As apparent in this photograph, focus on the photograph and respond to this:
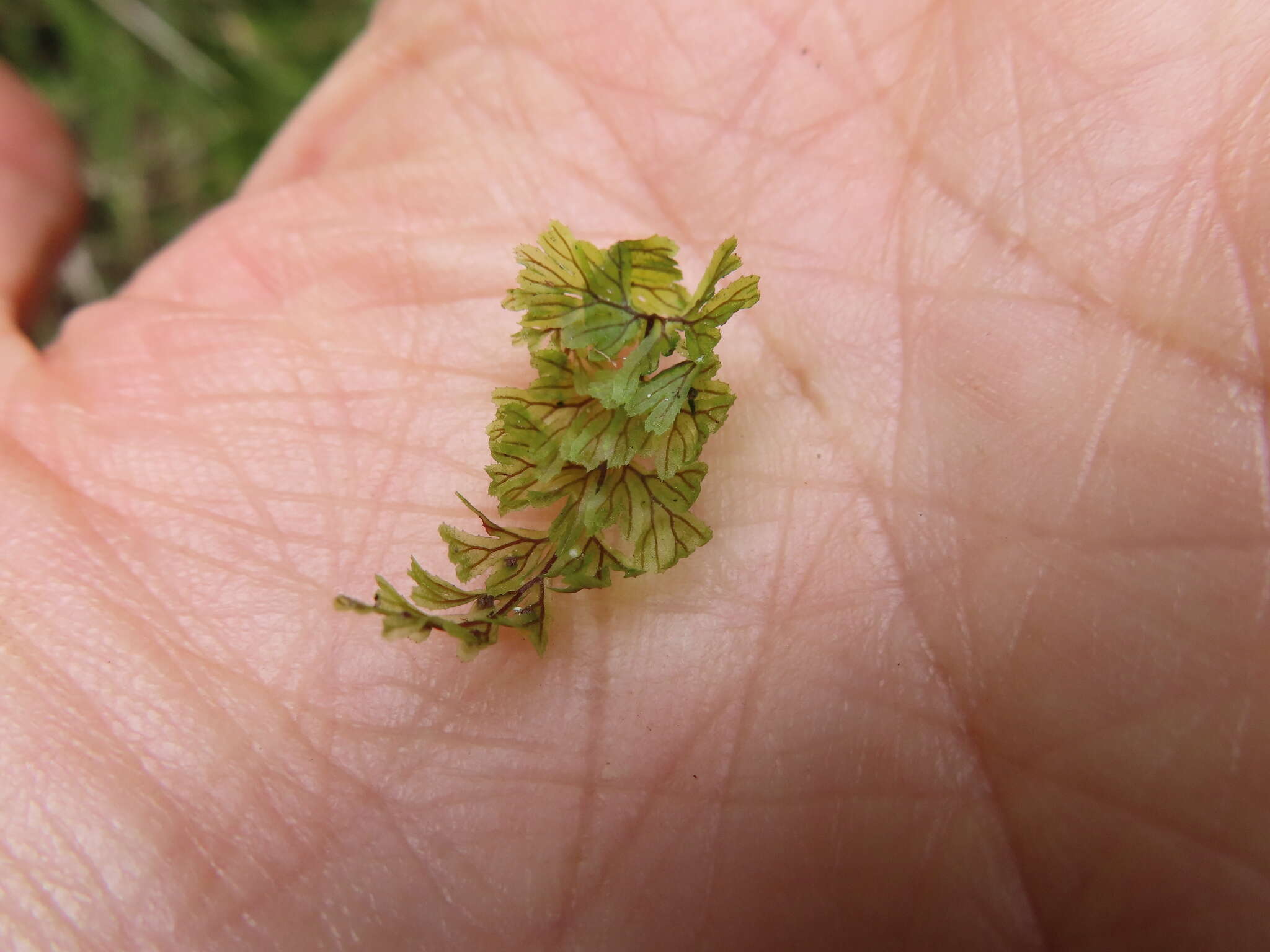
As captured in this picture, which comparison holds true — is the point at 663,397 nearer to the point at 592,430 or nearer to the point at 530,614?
the point at 592,430

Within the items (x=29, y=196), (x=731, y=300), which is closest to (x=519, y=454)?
(x=731, y=300)

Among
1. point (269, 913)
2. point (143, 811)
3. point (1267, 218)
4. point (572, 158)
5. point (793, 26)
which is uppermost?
point (793, 26)

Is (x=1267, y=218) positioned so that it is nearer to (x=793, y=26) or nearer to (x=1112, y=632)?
(x=1112, y=632)

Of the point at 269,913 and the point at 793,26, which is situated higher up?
the point at 793,26

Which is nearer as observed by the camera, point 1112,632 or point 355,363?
point 1112,632

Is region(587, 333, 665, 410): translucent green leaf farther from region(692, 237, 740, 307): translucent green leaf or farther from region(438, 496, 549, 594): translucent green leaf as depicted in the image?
region(438, 496, 549, 594): translucent green leaf

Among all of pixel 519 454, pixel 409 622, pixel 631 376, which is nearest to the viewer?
pixel 409 622

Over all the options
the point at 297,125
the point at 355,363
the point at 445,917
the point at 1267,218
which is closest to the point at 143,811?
the point at 445,917

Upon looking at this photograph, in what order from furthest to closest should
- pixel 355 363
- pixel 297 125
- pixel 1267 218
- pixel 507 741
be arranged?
pixel 297 125 → pixel 355 363 → pixel 507 741 → pixel 1267 218
